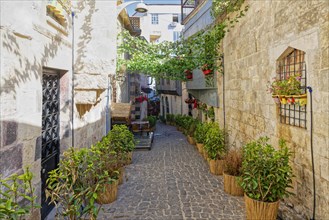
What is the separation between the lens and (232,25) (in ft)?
21.5

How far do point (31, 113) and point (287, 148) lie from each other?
3.78 meters

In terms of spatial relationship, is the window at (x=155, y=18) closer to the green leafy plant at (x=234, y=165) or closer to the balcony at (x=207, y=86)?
the balcony at (x=207, y=86)

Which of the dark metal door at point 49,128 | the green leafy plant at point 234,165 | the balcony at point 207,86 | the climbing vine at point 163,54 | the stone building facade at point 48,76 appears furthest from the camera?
the balcony at point 207,86

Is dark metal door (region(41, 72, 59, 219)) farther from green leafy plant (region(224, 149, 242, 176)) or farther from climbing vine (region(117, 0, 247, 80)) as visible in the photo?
climbing vine (region(117, 0, 247, 80))

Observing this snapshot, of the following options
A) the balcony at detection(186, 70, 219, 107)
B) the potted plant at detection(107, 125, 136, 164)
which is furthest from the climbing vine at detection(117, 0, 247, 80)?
the potted plant at detection(107, 125, 136, 164)

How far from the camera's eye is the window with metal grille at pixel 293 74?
354 cm

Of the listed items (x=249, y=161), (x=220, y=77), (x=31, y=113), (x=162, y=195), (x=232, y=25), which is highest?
(x=232, y=25)

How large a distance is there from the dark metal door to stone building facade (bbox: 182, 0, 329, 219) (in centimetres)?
391

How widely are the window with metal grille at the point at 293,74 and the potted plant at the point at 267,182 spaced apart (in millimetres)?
451

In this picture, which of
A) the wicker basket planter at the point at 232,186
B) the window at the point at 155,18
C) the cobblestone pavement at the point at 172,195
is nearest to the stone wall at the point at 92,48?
the cobblestone pavement at the point at 172,195

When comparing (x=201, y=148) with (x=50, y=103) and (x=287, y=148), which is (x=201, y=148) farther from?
(x=50, y=103)

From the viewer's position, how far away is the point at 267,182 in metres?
3.57

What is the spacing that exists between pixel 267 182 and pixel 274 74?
6.46 feet

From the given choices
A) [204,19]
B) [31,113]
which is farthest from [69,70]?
[204,19]
